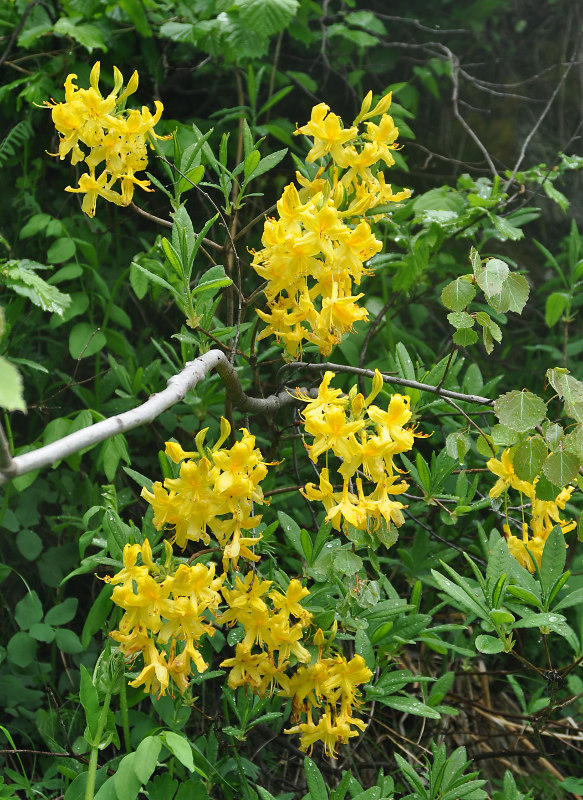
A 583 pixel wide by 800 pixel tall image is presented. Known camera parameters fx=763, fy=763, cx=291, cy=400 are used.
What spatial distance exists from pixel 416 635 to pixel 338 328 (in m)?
0.61

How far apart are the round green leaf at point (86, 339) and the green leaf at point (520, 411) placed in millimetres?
999

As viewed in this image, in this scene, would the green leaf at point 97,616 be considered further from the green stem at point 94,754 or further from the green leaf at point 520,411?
the green leaf at point 520,411

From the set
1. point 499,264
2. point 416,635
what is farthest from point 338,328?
point 416,635

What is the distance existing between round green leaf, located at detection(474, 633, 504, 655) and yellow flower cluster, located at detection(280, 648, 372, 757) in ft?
0.55

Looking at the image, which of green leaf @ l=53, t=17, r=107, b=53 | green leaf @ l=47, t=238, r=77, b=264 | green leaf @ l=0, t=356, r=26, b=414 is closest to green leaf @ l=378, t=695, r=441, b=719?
green leaf @ l=0, t=356, r=26, b=414

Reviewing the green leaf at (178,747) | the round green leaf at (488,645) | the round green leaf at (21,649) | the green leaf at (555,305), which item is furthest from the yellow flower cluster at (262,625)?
the green leaf at (555,305)

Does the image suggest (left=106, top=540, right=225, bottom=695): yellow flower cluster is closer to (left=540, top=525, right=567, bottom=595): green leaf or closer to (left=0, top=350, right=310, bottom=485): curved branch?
(left=0, top=350, right=310, bottom=485): curved branch

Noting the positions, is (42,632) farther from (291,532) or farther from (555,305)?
(555,305)

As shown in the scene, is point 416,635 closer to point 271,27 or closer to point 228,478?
point 228,478

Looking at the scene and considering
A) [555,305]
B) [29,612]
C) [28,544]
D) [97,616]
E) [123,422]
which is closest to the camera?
[123,422]

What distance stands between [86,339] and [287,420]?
0.54 m

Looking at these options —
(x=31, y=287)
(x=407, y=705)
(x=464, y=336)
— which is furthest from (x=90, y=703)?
(x=31, y=287)

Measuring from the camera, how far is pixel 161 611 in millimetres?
1005

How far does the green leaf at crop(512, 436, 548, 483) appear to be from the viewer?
1052 millimetres
